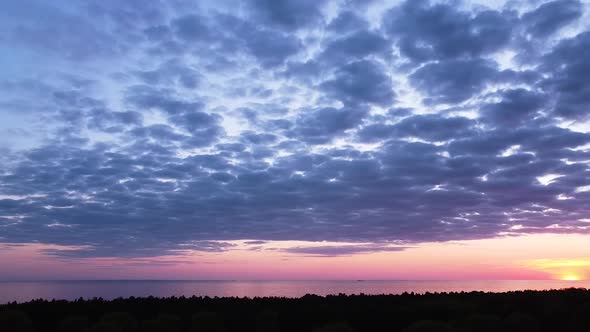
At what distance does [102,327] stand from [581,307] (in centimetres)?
2252

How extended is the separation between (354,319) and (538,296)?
15.9 metres

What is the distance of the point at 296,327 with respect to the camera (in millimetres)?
23703

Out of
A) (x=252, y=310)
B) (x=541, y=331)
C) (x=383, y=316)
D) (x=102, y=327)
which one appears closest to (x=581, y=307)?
(x=541, y=331)

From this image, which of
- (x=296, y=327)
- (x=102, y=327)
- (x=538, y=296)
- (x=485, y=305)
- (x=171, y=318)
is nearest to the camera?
(x=102, y=327)

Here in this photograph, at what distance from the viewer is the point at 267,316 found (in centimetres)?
2359

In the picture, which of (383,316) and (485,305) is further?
(485,305)

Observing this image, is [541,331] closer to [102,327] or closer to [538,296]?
[538,296]

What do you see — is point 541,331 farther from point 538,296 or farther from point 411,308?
point 538,296

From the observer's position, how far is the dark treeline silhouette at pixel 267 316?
2094cm

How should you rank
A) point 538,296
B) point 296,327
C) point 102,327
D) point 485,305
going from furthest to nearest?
point 538,296
point 485,305
point 296,327
point 102,327

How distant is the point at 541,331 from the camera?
79.4 feet

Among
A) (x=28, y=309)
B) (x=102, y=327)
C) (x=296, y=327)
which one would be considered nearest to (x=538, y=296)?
(x=296, y=327)

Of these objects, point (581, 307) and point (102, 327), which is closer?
point (102, 327)

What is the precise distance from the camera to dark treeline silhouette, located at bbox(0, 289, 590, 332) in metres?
20.9
